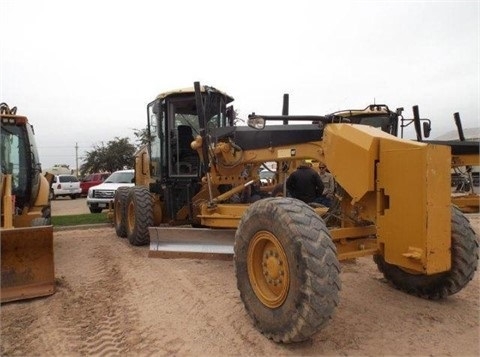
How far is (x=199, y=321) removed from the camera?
390cm

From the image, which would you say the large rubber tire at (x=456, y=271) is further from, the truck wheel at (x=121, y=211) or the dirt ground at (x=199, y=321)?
the truck wheel at (x=121, y=211)

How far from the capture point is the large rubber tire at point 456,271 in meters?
3.91

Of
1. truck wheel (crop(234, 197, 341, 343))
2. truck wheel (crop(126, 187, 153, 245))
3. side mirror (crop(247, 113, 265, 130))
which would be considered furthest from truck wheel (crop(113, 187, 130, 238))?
truck wheel (crop(234, 197, 341, 343))

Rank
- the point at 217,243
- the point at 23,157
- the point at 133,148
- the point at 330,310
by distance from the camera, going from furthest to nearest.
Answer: the point at 133,148
the point at 23,157
the point at 217,243
the point at 330,310

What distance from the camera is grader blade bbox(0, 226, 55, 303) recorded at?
Answer: 4.59 meters

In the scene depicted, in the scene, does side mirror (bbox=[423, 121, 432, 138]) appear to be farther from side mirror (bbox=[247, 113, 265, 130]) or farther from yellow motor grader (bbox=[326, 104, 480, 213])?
side mirror (bbox=[247, 113, 265, 130])

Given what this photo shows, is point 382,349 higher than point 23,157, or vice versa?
point 23,157

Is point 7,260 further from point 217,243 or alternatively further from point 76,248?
point 76,248

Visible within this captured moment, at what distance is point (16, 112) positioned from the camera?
23.4 ft

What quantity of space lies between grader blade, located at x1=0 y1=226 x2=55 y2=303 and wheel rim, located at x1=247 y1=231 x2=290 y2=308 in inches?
100

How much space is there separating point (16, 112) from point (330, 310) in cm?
648

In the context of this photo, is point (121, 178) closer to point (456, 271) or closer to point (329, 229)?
point (329, 229)

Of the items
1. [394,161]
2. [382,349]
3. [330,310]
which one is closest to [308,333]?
[330,310]

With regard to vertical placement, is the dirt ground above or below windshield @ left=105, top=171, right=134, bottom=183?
below
